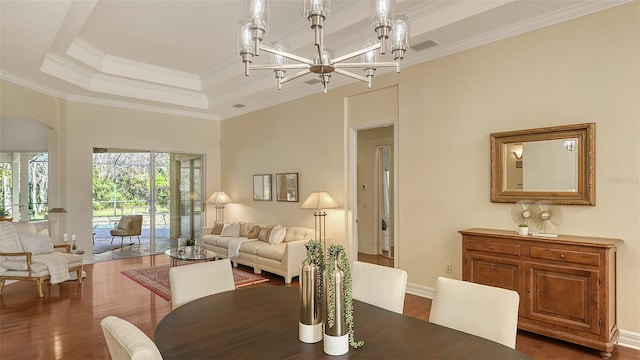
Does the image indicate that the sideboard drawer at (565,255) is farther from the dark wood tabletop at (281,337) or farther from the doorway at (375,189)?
the doorway at (375,189)

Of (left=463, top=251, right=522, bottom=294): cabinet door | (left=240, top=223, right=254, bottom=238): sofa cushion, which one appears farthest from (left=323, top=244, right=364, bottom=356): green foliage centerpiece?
(left=240, top=223, right=254, bottom=238): sofa cushion

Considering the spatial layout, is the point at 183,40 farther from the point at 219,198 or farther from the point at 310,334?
the point at 310,334

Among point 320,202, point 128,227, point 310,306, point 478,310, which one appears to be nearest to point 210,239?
point 128,227

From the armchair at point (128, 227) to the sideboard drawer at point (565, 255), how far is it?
7194mm

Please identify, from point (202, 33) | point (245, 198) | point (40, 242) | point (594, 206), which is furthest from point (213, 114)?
point (594, 206)

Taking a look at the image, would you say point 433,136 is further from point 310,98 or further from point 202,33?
point 202,33

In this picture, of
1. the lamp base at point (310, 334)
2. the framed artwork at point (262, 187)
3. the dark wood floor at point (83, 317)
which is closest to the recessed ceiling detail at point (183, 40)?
the framed artwork at point (262, 187)

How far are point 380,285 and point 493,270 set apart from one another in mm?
1842

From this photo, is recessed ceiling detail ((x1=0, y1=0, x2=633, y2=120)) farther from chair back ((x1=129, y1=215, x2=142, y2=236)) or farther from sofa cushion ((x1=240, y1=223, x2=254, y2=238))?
sofa cushion ((x1=240, y1=223, x2=254, y2=238))

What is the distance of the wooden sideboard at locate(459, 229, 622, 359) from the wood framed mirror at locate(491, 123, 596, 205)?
1.48 feet

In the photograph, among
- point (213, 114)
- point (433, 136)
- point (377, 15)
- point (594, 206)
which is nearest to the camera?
point (377, 15)

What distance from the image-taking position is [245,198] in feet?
26.2

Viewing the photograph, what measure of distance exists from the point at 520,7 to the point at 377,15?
7.36 ft

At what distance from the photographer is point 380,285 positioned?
7.72 ft
